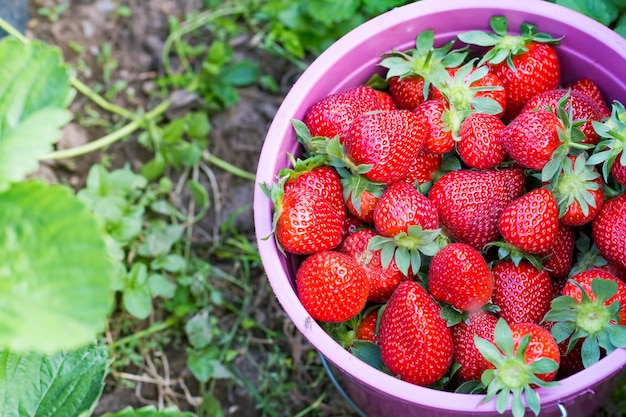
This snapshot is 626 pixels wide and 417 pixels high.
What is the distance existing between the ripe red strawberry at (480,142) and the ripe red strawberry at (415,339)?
0.21 metres

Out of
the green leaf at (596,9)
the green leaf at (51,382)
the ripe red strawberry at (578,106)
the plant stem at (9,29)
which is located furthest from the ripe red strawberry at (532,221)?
the plant stem at (9,29)

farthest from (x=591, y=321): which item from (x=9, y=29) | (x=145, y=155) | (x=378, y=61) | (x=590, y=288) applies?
(x=9, y=29)

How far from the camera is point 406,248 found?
1.09 m

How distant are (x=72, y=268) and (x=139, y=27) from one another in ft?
4.28

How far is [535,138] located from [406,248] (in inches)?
9.0

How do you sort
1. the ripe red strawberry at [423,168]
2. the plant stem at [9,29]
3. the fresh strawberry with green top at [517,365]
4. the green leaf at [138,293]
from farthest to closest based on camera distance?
the plant stem at [9,29] → the green leaf at [138,293] → the ripe red strawberry at [423,168] → the fresh strawberry with green top at [517,365]

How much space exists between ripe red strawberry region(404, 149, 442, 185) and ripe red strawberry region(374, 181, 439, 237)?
6 centimetres

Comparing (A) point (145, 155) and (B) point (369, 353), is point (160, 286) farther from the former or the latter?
(B) point (369, 353)

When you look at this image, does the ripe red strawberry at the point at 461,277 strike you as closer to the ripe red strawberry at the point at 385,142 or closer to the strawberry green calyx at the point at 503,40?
the ripe red strawberry at the point at 385,142

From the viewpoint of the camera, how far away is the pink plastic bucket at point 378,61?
1.06m

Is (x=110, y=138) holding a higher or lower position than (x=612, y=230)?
lower

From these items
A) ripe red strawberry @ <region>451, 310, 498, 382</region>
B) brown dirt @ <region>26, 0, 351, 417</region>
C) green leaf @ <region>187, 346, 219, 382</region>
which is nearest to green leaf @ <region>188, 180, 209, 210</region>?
brown dirt @ <region>26, 0, 351, 417</region>

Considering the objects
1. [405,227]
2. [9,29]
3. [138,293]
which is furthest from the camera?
[9,29]

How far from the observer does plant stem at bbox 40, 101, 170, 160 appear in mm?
1644
